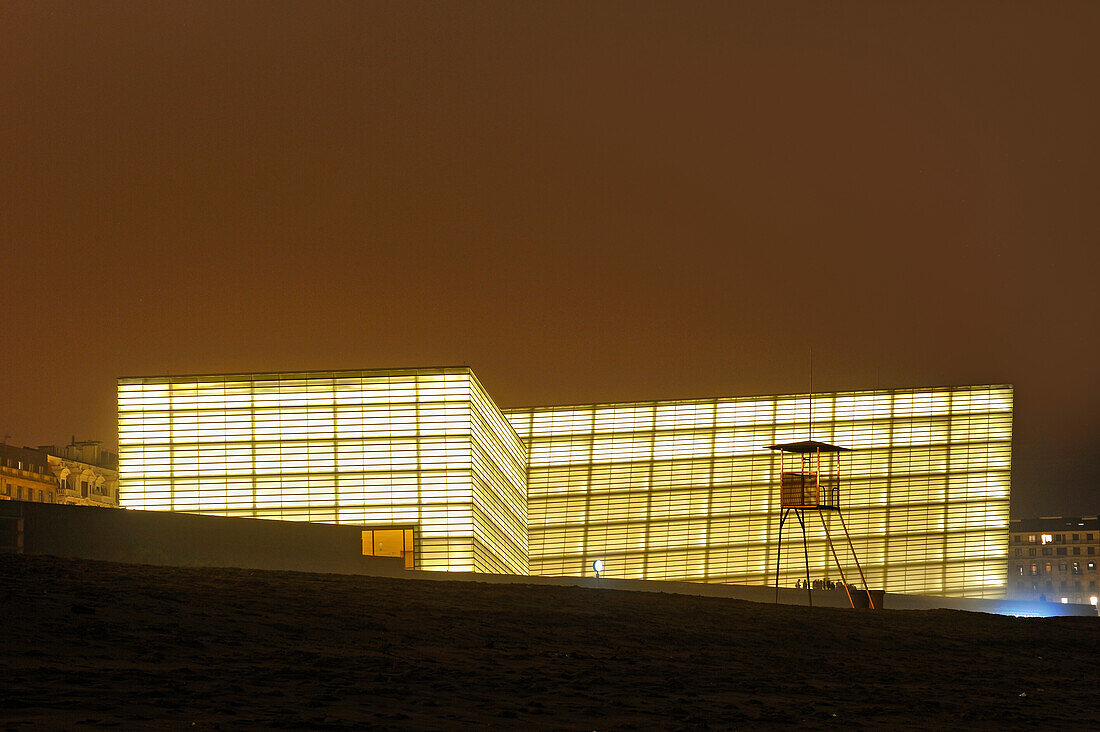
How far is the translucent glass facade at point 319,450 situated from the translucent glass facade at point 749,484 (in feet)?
57.1

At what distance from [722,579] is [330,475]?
26.7m

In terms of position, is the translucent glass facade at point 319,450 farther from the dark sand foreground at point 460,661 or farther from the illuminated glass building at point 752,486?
the dark sand foreground at point 460,661

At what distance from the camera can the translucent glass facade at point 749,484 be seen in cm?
7094

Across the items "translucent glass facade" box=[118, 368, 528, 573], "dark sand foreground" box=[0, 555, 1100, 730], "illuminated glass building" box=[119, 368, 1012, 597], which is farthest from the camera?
"illuminated glass building" box=[119, 368, 1012, 597]

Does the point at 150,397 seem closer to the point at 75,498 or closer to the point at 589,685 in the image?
the point at 589,685

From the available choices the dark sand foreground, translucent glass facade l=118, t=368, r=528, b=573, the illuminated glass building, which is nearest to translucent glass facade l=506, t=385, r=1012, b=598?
the illuminated glass building

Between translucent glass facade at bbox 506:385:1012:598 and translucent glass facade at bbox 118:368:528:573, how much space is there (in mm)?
17404

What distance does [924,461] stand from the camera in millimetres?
71688

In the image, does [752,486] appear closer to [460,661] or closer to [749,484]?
[749,484]

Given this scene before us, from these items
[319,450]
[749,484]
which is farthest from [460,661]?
[749,484]

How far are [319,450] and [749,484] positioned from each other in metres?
27.9

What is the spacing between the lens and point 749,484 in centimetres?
7150

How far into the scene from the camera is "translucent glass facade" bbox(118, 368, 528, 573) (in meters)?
52.2

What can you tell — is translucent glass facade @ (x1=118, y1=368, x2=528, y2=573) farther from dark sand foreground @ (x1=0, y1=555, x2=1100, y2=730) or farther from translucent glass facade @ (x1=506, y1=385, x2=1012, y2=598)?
dark sand foreground @ (x1=0, y1=555, x2=1100, y2=730)
